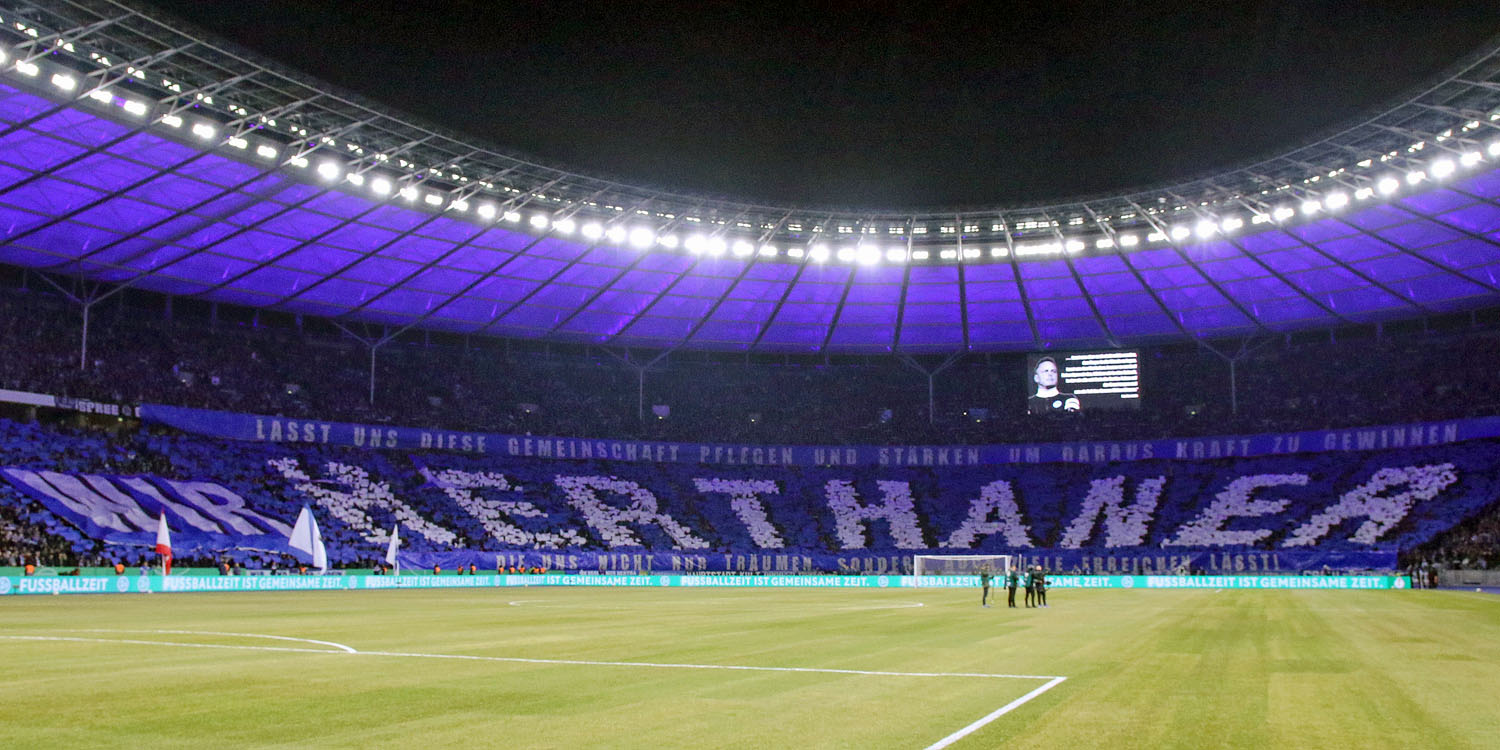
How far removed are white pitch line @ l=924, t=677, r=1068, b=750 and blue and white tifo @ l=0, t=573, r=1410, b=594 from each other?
41390 mm

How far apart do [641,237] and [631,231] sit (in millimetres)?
588

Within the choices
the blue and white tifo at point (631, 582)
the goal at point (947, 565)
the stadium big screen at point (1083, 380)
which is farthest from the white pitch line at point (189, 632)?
the stadium big screen at point (1083, 380)

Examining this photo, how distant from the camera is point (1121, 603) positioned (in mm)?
37312

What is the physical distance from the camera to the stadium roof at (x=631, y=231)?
39250mm

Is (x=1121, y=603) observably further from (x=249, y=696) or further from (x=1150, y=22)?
(x=249, y=696)

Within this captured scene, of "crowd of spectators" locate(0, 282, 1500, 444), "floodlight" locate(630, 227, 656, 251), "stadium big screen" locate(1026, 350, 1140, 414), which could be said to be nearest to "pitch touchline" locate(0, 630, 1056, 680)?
"floodlight" locate(630, 227, 656, 251)

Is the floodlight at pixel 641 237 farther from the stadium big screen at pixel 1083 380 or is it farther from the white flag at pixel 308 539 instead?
the stadium big screen at pixel 1083 380

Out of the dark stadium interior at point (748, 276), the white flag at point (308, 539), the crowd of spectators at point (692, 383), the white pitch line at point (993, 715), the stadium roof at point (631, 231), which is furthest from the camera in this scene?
the crowd of spectators at point (692, 383)

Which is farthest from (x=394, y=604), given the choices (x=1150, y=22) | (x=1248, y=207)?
(x=1248, y=207)

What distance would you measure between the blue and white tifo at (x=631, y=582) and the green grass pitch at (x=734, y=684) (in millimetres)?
22259

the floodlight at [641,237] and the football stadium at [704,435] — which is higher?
the floodlight at [641,237]

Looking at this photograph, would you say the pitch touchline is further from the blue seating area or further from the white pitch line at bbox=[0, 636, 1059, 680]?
the blue seating area

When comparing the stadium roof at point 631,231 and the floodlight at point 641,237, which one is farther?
the floodlight at point 641,237

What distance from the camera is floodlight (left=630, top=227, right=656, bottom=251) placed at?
184 feet
